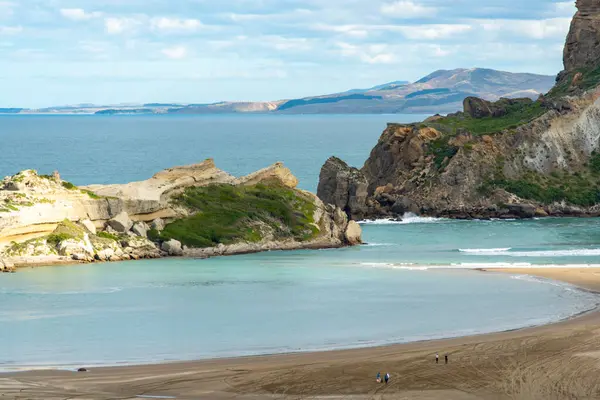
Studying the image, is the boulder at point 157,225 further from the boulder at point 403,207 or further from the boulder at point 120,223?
the boulder at point 403,207

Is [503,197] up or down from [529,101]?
down

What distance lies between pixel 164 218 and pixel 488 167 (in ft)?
163

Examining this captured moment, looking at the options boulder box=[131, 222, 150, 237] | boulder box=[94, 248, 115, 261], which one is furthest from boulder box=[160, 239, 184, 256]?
boulder box=[94, 248, 115, 261]

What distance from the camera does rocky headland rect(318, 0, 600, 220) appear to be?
12200cm

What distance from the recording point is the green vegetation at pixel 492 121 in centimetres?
13625

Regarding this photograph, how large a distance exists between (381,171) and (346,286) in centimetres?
6076

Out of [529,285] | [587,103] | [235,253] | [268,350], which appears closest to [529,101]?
[587,103]

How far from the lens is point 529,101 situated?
150m

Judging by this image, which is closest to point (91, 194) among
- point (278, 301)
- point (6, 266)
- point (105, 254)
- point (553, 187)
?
point (105, 254)

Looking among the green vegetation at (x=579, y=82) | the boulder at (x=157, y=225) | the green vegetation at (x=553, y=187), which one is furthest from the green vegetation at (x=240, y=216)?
the green vegetation at (x=579, y=82)

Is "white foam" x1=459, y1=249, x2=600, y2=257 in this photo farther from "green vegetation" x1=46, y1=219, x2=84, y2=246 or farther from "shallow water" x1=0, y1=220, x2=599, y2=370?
"green vegetation" x1=46, y1=219, x2=84, y2=246

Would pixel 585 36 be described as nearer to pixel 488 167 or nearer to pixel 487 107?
pixel 487 107

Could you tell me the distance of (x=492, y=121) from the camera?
143625 mm

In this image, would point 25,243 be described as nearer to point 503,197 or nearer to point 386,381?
point 386,381
